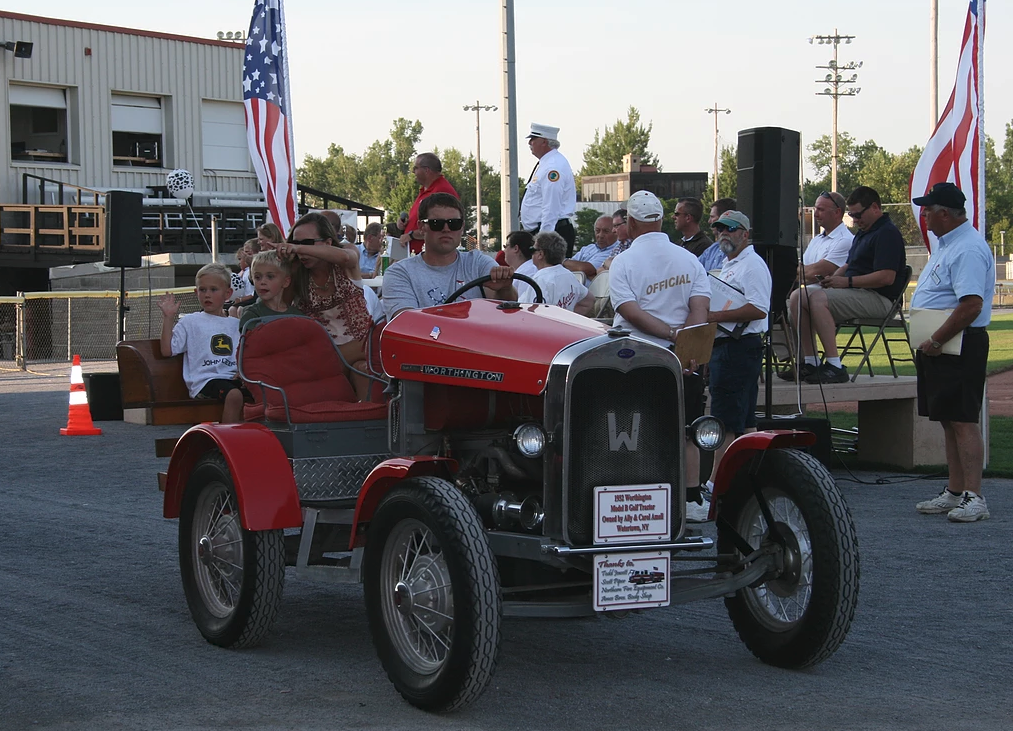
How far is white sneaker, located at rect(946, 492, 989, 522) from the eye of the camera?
Result: 8.12 m

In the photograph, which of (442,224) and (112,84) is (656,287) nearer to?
(442,224)

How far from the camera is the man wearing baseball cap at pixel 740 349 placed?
8.45 m

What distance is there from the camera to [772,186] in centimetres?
1045

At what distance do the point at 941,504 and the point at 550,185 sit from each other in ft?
15.7

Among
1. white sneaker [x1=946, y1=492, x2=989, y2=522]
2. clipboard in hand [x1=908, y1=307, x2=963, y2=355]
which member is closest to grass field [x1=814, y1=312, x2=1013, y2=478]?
white sneaker [x1=946, y1=492, x2=989, y2=522]

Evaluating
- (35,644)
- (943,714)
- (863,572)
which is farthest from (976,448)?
(35,644)

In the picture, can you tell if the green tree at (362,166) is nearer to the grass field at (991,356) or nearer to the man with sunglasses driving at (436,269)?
the grass field at (991,356)

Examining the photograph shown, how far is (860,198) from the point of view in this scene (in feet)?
34.3

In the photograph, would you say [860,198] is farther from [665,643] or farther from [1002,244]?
[1002,244]

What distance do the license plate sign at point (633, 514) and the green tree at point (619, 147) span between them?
99.6 meters

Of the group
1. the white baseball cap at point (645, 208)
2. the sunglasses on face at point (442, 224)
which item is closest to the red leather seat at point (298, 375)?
the sunglasses on face at point (442, 224)

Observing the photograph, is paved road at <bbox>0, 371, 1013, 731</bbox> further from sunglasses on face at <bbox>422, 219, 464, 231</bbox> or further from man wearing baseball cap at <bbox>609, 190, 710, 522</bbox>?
sunglasses on face at <bbox>422, 219, 464, 231</bbox>

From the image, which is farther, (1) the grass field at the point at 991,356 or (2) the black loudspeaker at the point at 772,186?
(1) the grass field at the point at 991,356

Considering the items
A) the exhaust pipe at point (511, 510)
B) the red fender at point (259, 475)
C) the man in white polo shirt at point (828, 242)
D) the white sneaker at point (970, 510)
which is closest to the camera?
the exhaust pipe at point (511, 510)
